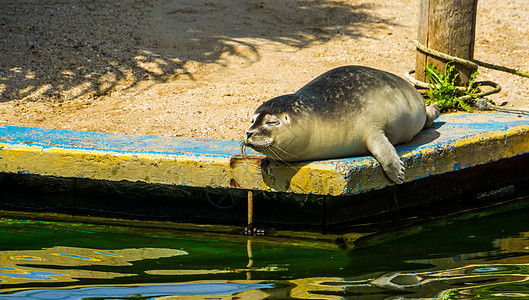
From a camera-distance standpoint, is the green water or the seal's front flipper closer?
the green water

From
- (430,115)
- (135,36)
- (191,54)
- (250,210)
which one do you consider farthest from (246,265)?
(135,36)

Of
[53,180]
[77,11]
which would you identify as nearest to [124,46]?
[77,11]

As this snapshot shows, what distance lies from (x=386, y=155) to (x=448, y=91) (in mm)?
1783

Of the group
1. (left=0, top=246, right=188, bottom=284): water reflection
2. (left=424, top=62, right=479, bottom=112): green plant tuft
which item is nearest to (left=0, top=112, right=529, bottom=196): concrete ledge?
(left=0, top=246, right=188, bottom=284): water reflection

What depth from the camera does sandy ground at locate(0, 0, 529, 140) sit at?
6.05 m

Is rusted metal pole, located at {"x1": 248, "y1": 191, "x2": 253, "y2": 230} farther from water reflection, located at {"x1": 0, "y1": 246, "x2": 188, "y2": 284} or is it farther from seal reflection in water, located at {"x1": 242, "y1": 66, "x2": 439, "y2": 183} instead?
water reflection, located at {"x1": 0, "y1": 246, "x2": 188, "y2": 284}

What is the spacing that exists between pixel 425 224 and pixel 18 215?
2646 mm

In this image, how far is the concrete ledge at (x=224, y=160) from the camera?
368cm

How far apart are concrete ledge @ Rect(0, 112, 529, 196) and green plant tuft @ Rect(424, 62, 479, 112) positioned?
2.44 ft

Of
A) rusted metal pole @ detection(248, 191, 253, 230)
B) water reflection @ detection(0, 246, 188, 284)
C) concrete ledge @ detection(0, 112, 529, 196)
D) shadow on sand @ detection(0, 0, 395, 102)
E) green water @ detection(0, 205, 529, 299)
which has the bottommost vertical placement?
water reflection @ detection(0, 246, 188, 284)

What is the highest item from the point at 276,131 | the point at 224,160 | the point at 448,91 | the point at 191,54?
the point at 191,54

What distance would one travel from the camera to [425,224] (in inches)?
167

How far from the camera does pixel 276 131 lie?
11.3ft

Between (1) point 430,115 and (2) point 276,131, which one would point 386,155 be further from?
(1) point 430,115
